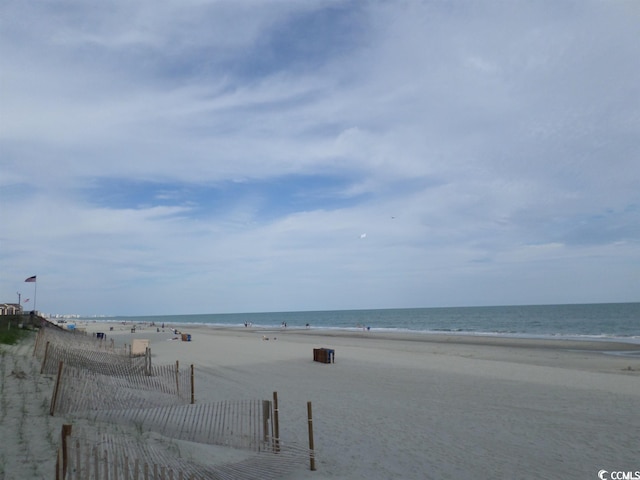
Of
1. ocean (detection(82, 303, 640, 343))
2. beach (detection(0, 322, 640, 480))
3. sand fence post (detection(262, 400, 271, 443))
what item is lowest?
ocean (detection(82, 303, 640, 343))

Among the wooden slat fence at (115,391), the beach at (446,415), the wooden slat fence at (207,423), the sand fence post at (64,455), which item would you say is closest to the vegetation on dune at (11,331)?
the beach at (446,415)

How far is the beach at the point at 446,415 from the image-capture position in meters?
8.05

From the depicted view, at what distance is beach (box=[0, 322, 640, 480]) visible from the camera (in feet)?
26.4

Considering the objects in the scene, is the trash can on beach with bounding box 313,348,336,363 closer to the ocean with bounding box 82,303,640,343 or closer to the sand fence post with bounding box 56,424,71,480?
the sand fence post with bounding box 56,424,71,480

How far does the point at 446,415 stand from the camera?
11617mm

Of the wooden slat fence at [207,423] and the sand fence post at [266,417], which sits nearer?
the sand fence post at [266,417]

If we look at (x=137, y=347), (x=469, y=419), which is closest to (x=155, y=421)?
(x=469, y=419)

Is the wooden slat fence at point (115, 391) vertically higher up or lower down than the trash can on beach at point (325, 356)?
higher up

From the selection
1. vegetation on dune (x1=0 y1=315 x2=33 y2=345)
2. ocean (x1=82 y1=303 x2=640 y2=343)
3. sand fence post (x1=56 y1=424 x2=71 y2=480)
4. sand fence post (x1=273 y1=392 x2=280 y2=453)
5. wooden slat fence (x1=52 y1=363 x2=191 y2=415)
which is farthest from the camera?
ocean (x1=82 y1=303 x2=640 y2=343)

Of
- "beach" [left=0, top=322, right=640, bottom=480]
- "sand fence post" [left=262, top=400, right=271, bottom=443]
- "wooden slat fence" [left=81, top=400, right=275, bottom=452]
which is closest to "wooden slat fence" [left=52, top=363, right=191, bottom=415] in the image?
"wooden slat fence" [left=81, top=400, right=275, bottom=452]

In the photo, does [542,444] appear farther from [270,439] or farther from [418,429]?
[270,439]

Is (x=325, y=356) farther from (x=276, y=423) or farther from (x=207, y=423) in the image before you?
(x=276, y=423)

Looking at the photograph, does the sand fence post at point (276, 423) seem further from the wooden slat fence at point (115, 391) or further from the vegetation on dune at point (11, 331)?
the vegetation on dune at point (11, 331)

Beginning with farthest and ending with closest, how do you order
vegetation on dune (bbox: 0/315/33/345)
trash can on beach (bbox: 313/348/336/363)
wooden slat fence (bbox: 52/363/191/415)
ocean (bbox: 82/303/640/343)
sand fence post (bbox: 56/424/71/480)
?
1. ocean (bbox: 82/303/640/343)
2. vegetation on dune (bbox: 0/315/33/345)
3. trash can on beach (bbox: 313/348/336/363)
4. wooden slat fence (bbox: 52/363/191/415)
5. sand fence post (bbox: 56/424/71/480)
